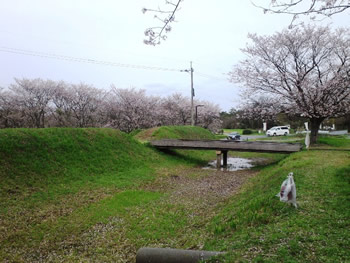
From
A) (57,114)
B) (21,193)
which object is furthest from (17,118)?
(21,193)

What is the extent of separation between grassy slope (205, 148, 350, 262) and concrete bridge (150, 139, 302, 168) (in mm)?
7451

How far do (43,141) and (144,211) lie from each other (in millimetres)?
6195

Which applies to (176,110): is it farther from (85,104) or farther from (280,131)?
(280,131)

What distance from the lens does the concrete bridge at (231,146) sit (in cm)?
1391

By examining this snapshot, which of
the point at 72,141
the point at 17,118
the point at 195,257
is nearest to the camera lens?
the point at 195,257

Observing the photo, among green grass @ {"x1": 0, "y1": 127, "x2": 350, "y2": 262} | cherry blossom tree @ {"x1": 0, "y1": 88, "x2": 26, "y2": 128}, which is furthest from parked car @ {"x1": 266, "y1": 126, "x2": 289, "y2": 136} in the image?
cherry blossom tree @ {"x1": 0, "y1": 88, "x2": 26, "y2": 128}

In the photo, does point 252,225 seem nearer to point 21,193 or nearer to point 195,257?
point 195,257

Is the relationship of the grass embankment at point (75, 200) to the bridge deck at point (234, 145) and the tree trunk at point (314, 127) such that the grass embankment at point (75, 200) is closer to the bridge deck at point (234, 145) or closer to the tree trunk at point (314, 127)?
the bridge deck at point (234, 145)

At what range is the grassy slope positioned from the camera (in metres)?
3.29

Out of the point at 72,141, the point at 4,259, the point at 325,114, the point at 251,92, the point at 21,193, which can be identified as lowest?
the point at 4,259

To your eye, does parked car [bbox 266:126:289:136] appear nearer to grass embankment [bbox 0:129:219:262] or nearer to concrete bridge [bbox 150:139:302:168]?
concrete bridge [bbox 150:139:302:168]

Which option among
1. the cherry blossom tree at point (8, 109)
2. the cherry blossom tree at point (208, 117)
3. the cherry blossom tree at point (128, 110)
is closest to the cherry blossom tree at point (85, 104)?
the cherry blossom tree at point (128, 110)

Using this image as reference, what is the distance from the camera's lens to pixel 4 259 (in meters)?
4.78

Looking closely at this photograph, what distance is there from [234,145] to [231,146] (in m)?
0.20
